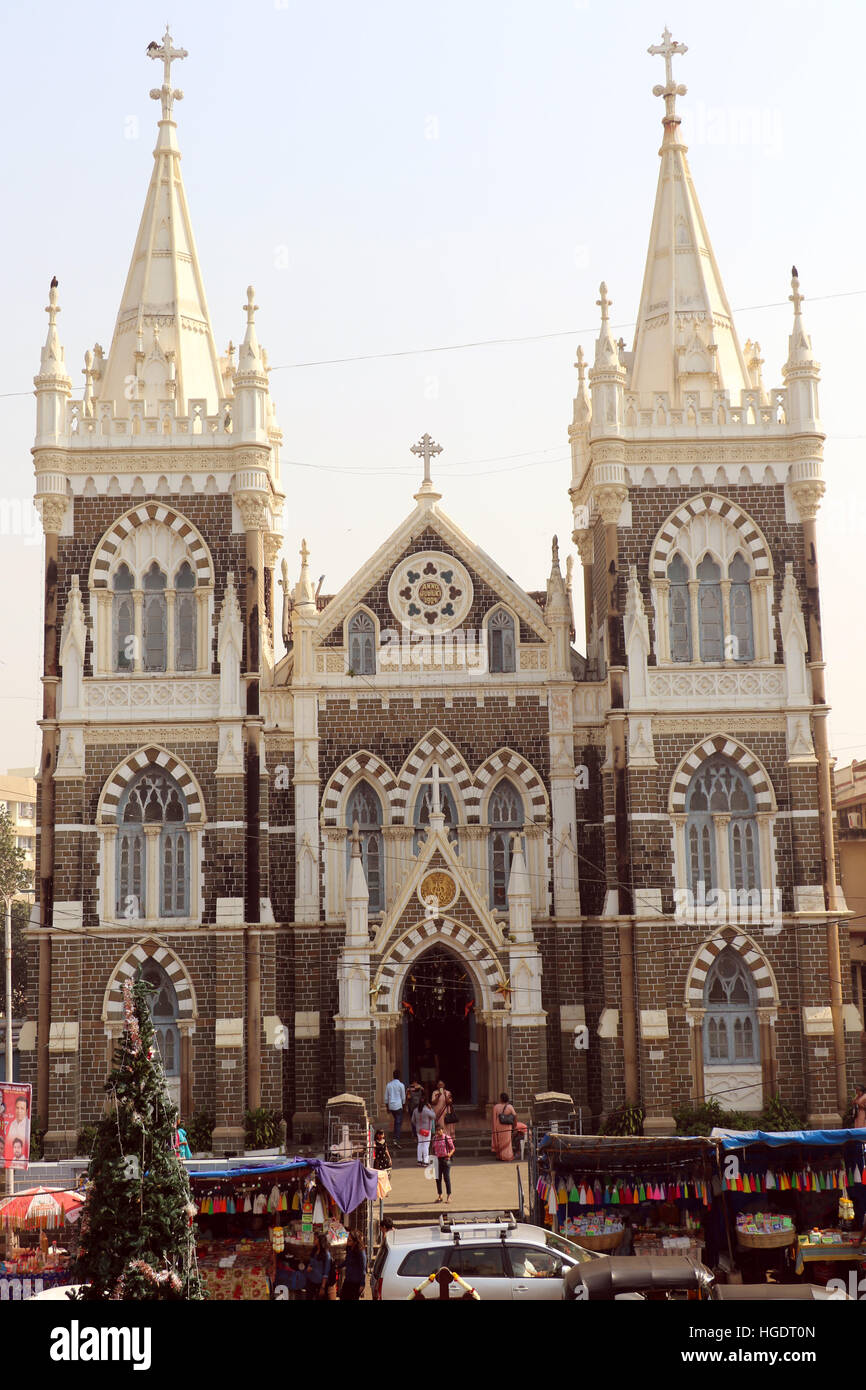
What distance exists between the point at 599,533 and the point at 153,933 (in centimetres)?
1462

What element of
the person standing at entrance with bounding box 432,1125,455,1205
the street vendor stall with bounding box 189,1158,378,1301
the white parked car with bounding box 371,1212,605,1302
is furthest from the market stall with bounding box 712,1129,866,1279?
the person standing at entrance with bounding box 432,1125,455,1205

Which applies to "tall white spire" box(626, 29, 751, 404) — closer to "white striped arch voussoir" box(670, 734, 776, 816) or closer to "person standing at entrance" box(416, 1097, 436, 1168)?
"white striped arch voussoir" box(670, 734, 776, 816)

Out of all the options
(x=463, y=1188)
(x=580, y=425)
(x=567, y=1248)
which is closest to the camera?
(x=567, y=1248)

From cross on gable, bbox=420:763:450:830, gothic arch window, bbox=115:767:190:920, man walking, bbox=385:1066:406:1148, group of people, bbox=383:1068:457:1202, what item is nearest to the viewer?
group of people, bbox=383:1068:457:1202

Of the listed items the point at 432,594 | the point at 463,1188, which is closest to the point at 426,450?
the point at 432,594

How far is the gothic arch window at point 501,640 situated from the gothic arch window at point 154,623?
25.9 ft

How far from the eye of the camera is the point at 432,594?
1471 inches

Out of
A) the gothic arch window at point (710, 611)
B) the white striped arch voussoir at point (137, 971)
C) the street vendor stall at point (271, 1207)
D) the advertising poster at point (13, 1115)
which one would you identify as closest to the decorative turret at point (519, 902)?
the gothic arch window at point (710, 611)

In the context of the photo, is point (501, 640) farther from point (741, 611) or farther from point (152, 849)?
point (152, 849)

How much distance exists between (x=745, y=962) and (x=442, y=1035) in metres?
7.36

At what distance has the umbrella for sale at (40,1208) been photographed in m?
22.2

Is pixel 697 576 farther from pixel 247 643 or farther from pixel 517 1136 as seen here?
pixel 517 1136

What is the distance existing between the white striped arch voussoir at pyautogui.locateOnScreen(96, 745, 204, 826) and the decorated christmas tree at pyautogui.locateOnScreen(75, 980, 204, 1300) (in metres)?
18.2

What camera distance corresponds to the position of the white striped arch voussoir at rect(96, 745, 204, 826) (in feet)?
115
